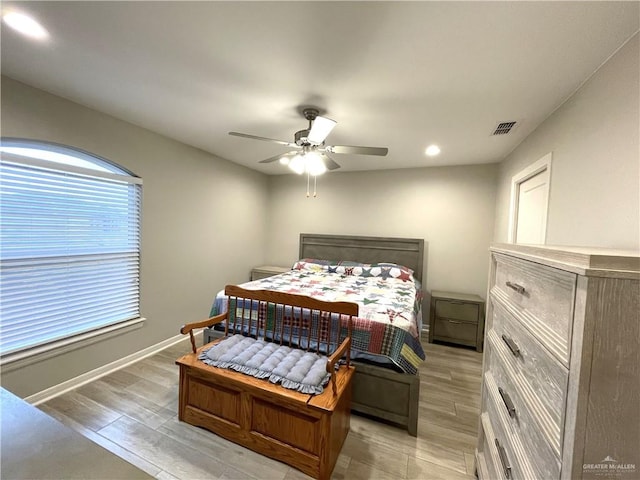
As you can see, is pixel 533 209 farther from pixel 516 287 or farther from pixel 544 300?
pixel 544 300

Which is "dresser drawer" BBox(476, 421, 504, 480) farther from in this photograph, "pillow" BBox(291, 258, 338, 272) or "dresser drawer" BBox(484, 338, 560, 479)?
"pillow" BBox(291, 258, 338, 272)

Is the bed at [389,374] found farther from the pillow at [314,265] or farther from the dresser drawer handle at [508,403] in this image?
the pillow at [314,265]

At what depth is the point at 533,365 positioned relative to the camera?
88 cm

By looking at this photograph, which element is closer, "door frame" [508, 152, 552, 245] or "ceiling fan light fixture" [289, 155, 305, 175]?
"door frame" [508, 152, 552, 245]

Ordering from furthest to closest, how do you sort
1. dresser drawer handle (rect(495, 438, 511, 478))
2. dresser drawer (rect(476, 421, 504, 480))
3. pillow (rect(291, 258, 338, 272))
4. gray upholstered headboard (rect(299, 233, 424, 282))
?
pillow (rect(291, 258, 338, 272)) → gray upholstered headboard (rect(299, 233, 424, 282)) → dresser drawer (rect(476, 421, 504, 480)) → dresser drawer handle (rect(495, 438, 511, 478))

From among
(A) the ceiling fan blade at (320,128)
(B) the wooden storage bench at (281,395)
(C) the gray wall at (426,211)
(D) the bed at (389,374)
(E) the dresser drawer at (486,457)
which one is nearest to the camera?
(E) the dresser drawer at (486,457)

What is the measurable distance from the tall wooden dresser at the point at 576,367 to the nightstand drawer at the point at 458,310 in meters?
2.57

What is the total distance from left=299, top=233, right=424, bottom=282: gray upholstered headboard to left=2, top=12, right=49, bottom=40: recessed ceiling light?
3.59 meters

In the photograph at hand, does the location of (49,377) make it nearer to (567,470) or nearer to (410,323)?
(410,323)

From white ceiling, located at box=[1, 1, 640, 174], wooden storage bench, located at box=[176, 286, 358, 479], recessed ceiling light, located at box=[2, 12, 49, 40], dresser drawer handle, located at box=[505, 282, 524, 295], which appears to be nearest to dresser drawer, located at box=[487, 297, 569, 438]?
dresser drawer handle, located at box=[505, 282, 524, 295]

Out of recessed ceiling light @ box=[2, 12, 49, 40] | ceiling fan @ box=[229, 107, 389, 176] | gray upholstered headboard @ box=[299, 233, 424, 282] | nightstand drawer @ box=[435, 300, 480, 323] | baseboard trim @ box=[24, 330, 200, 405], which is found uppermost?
recessed ceiling light @ box=[2, 12, 49, 40]

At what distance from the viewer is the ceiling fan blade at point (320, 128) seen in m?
1.80

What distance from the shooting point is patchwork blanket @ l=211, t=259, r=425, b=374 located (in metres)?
1.96

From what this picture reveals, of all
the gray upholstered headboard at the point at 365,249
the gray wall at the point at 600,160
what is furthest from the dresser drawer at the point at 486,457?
the gray upholstered headboard at the point at 365,249
